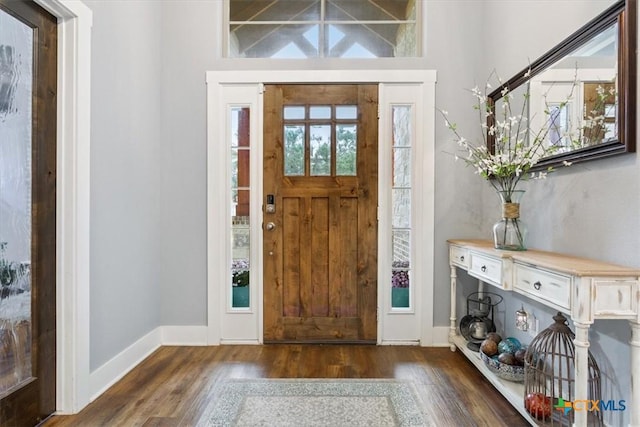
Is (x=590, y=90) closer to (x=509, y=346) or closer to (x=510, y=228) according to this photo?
(x=510, y=228)

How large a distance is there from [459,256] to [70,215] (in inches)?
94.6

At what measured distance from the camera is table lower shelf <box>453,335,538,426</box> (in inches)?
74.7

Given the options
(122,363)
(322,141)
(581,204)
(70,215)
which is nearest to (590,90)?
(581,204)

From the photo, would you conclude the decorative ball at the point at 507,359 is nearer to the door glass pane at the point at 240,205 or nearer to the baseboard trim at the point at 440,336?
the baseboard trim at the point at 440,336

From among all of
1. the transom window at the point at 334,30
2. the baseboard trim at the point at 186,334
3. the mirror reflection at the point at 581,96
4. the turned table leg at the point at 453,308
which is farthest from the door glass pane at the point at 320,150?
the baseboard trim at the point at 186,334

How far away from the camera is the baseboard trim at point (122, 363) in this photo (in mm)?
2193

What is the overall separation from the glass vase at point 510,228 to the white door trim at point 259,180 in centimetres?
80

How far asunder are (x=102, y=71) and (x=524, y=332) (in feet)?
9.81

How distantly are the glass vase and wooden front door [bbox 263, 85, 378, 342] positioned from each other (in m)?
1.01

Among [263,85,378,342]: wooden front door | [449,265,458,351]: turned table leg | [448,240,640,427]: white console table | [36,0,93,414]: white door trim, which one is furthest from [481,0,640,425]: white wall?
[36,0,93,414]: white door trim

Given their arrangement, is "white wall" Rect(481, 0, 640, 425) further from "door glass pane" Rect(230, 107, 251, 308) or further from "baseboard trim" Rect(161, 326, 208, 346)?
"baseboard trim" Rect(161, 326, 208, 346)

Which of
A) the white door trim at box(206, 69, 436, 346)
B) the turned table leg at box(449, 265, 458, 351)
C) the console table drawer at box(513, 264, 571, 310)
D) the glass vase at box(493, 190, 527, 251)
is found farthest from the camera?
the white door trim at box(206, 69, 436, 346)

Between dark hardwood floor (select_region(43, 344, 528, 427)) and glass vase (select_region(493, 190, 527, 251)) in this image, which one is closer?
dark hardwood floor (select_region(43, 344, 528, 427))

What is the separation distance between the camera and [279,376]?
2457 mm
